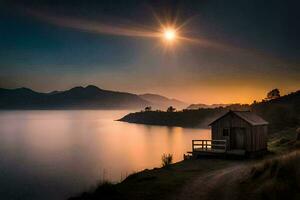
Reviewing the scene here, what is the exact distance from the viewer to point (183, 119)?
7741 inches

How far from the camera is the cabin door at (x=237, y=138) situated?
38.0 metres

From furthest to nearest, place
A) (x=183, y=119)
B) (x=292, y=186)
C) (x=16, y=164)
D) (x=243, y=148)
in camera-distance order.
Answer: (x=183, y=119), (x=16, y=164), (x=243, y=148), (x=292, y=186)

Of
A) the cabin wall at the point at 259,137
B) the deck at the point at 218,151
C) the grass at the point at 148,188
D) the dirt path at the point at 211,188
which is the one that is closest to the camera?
the dirt path at the point at 211,188

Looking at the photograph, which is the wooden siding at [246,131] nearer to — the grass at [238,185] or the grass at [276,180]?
the grass at [238,185]

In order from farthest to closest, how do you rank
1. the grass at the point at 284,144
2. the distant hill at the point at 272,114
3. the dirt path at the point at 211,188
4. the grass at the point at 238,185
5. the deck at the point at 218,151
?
1. the distant hill at the point at 272,114
2. the grass at the point at 284,144
3. the deck at the point at 218,151
4. the dirt path at the point at 211,188
5. the grass at the point at 238,185

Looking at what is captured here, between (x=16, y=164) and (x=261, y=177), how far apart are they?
4761 cm

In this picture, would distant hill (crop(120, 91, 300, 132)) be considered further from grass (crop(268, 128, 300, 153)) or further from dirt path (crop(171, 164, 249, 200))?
dirt path (crop(171, 164, 249, 200))

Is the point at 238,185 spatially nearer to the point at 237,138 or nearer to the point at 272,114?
the point at 237,138

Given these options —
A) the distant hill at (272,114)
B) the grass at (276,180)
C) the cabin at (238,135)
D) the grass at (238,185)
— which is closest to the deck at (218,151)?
the cabin at (238,135)

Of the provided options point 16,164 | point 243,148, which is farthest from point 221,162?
point 16,164

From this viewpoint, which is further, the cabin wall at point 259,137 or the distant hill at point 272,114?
the distant hill at point 272,114

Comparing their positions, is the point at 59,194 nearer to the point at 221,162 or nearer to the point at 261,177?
the point at 221,162

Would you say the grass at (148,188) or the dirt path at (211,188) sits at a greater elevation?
the dirt path at (211,188)

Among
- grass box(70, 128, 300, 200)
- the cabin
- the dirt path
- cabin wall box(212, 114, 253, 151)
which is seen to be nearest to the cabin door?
the cabin
